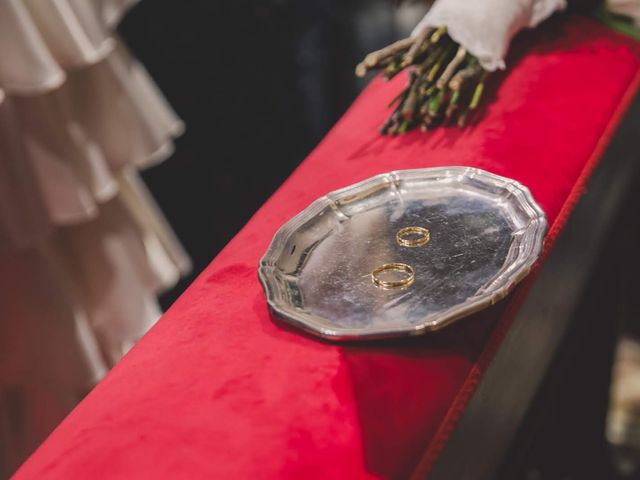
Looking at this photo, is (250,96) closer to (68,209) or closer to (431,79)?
(68,209)

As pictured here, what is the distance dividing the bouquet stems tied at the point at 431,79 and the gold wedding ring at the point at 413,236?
0.29 m

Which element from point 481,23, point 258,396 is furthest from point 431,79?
point 258,396

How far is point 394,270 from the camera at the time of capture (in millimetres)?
734

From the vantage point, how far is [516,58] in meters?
1.21

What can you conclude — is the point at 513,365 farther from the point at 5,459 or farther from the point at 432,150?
the point at 5,459

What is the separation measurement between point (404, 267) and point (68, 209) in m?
0.72

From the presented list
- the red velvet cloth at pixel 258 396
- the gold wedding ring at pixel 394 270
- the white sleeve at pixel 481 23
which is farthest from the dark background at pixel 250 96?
the gold wedding ring at pixel 394 270

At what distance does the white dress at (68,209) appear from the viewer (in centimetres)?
112

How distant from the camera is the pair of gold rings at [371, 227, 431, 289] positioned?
0.71 meters

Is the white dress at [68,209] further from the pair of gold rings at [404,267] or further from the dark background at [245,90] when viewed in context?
the pair of gold rings at [404,267]

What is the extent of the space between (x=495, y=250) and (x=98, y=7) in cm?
Answer: 79

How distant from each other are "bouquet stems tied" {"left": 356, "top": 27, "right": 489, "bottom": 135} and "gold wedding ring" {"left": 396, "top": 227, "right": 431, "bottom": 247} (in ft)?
0.96

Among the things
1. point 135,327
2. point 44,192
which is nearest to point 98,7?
point 44,192

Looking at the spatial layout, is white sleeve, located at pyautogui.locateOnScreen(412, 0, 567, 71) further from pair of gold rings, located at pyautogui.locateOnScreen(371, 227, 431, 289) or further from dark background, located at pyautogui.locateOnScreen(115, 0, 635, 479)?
dark background, located at pyautogui.locateOnScreen(115, 0, 635, 479)
